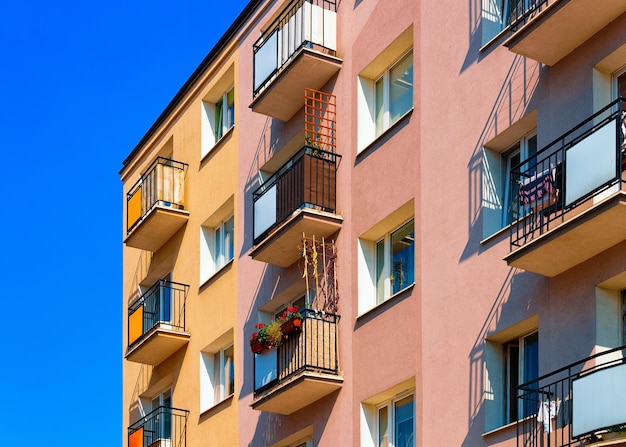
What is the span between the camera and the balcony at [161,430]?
3241 cm

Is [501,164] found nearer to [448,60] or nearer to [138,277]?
[448,60]

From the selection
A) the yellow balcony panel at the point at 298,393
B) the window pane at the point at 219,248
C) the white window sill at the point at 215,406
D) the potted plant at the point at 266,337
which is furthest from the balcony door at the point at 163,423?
the yellow balcony panel at the point at 298,393

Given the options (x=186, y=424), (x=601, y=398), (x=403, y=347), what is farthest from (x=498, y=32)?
(x=186, y=424)

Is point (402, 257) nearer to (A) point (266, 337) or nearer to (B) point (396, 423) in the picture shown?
(B) point (396, 423)

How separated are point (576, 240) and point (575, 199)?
545 mm

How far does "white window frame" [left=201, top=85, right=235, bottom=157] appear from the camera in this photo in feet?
112

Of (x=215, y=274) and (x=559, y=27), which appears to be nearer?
(x=559, y=27)

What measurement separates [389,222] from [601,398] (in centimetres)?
811

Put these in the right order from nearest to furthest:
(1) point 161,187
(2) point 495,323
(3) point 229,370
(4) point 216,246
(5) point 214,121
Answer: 1. (2) point 495,323
2. (3) point 229,370
3. (4) point 216,246
4. (1) point 161,187
5. (5) point 214,121

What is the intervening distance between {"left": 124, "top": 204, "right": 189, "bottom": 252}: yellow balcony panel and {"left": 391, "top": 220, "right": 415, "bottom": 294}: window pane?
986cm

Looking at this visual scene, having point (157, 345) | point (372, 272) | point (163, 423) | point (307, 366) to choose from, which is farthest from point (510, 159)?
point (163, 423)

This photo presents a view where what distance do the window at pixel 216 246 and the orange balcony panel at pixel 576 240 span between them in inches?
535

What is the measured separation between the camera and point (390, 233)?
25.5 m

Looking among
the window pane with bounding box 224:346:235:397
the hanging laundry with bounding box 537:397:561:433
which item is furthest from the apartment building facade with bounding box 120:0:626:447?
the window pane with bounding box 224:346:235:397
